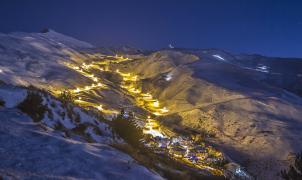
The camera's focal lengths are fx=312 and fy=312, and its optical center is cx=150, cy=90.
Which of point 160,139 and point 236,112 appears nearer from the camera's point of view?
point 160,139

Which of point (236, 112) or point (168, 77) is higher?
point (168, 77)

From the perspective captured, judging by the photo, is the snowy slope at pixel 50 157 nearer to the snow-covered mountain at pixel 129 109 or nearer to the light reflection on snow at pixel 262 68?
the snow-covered mountain at pixel 129 109

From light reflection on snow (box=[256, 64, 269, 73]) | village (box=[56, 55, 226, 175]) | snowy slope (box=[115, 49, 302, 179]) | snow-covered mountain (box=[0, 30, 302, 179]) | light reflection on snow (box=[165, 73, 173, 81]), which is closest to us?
snow-covered mountain (box=[0, 30, 302, 179])

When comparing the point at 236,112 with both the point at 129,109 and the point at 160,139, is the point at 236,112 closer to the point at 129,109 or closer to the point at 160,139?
the point at 160,139

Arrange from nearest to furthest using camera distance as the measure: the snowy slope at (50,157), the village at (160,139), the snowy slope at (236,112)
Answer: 1. the snowy slope at (50,157)
2. the village at (160,139)
3. the snowy slope at (236,112)

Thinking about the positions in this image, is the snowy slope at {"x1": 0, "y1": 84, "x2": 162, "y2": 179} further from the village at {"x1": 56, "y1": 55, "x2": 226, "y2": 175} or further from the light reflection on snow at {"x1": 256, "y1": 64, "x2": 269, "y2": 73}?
the light reflection on snow at {"x1": 256, "y1": 64, "x2": 269, "y2": 73}

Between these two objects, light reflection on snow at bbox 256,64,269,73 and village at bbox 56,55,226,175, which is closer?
village at bbox 56,55,226,175

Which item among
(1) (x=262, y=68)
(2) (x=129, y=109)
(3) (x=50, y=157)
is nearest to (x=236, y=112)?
(2) (x=129, y=109)

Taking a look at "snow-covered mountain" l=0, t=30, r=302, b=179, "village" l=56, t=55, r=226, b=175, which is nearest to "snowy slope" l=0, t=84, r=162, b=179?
"snow-covered mountain" l=0, t=30, r=302, b=179

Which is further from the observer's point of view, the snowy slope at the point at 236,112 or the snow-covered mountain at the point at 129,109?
the snowy slope at the point at 236,112

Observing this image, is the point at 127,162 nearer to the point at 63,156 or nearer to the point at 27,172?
Answer: the point at 63,156

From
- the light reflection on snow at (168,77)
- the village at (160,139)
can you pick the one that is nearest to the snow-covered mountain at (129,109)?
the light reflection on snow at (168,77)
